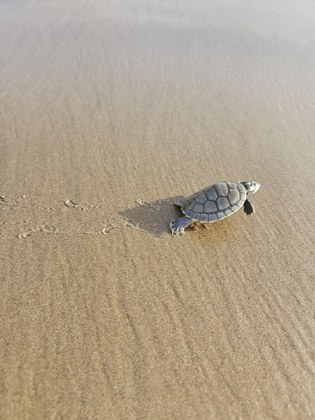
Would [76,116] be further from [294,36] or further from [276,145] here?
[294,36]

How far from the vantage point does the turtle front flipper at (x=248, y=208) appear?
4.84m

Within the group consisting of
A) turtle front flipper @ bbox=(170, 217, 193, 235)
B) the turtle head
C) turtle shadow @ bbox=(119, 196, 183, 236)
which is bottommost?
turtle shadow @ bbox=(119, 196, 183, 236)

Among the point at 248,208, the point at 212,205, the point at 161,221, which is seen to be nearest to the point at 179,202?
the point at 161,221

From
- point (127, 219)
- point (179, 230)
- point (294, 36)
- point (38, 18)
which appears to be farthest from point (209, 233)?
point (38, 18)

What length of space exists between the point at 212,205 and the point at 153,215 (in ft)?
2.26

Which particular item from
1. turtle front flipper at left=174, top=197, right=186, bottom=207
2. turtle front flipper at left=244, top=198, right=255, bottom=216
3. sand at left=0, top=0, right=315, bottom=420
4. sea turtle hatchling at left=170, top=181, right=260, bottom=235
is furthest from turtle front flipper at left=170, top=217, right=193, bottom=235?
turtle front flipper at left=244, top=198, right=255, bottom=216

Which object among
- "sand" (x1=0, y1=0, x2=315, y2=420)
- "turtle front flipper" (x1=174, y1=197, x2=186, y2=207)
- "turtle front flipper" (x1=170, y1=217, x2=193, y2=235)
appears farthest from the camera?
"turtle front flipper" (x1=174, y1=197, x2=186, y2=207)

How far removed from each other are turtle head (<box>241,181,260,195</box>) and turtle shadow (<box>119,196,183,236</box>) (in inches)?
32.7

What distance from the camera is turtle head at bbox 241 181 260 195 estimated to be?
4855 millimetres

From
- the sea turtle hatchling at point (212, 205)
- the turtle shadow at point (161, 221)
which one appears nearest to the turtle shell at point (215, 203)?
the sea turtle hatchling at point (212, 205)

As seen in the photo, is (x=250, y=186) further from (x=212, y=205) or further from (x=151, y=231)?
(x=151, y=231)

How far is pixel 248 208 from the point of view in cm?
486

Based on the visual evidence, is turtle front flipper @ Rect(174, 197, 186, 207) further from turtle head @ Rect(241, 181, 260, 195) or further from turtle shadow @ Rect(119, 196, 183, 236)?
turtle head @ Rect(241, 181, 260, 195)

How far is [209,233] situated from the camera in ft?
15.2
